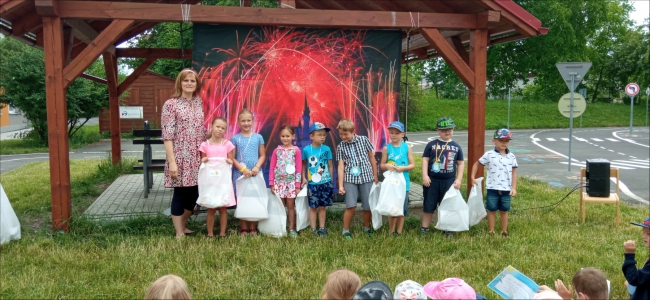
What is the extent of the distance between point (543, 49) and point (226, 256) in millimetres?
35824

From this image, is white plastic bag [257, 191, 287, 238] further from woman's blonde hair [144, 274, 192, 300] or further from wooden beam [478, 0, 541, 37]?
wooden beam [478, 0, 541, 37]

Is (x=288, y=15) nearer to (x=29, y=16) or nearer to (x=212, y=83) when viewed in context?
(x=212, y=83)

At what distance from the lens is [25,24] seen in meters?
6.68

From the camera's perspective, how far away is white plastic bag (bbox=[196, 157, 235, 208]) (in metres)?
5.73

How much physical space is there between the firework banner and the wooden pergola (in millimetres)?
477

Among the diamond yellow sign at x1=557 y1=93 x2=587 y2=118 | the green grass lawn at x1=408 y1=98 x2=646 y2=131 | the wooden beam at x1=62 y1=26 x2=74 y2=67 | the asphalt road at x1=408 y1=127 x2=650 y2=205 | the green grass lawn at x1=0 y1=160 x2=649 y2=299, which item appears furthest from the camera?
the green grass lawn at x1=408 y1=98 x2=646 y2=131

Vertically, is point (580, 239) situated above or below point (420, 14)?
below

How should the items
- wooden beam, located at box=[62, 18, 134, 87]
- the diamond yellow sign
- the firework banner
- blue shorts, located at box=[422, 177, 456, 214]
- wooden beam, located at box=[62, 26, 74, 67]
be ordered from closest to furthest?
wooden beam, located at box=[62, 18, 134, 87] → blue shorts, located at box=[422, 177, 456, 214] → the firework banner → wooden beam, located at box=[62, 26, 74, 67] → the diamond yellow sign

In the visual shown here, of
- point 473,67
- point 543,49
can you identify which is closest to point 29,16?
point 473,67

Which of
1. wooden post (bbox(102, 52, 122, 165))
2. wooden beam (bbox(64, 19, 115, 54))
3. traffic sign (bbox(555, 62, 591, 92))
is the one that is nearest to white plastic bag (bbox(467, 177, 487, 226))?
wooden beam (bbox(64, 19, 115, 54))

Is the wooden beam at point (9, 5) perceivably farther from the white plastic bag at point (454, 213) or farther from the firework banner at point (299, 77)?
the white plastic bag at point (454, 213)

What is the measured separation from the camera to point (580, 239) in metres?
6.06

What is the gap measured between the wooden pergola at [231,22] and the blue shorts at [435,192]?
0.98m

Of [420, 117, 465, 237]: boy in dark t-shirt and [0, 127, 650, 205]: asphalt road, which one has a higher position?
[420, 117, 465, 237]: boy in dark t-shirt
